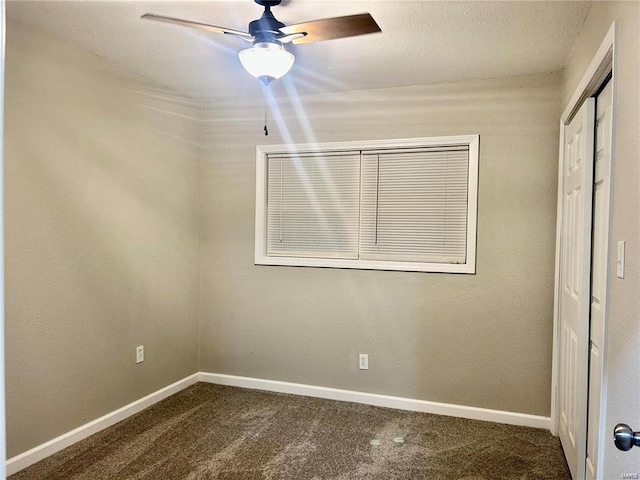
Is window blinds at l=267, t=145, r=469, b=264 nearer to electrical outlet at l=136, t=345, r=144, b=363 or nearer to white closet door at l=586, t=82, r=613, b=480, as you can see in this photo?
white closet door at l=586, t=82, r=613, b=480

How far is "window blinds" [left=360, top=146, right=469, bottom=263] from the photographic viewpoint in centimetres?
322

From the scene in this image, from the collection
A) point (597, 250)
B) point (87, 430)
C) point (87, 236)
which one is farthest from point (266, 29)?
point (87, 430)

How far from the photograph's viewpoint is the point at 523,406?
10.2 ft

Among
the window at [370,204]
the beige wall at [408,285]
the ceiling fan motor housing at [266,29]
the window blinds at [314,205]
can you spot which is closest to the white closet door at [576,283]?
the beige wall at [408,285]

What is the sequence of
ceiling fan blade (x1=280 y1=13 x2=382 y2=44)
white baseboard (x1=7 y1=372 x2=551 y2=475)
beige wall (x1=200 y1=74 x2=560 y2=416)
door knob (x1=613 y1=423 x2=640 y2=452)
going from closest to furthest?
door knob (x1=613 y1=423 x2=640 y2=452) → ceiling fan blade (x1=280 y1=13 x2=382 y2=44) → white baseboard (x1=7 y1=372 x2=551 y2=475) → beige wall (x1=200 y1=74 x2=560 y2=416)

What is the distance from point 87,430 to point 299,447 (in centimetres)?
136

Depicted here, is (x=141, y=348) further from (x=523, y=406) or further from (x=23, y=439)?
(x=523, y=406)

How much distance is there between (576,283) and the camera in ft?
7.92

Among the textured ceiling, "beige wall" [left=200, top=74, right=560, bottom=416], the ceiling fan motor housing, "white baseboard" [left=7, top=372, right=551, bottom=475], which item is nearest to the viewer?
the ceiling fan motor housing

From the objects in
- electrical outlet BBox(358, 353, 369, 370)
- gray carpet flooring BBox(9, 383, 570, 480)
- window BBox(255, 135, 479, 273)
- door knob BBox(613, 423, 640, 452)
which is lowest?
gray carpet flooring BBox(9, 383, 570, 480)

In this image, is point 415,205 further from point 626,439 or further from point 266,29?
point 626,439

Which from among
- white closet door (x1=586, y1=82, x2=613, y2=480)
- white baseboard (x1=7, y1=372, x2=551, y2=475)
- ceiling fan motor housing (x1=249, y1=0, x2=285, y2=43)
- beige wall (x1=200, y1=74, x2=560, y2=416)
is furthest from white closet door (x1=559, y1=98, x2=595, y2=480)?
ceiling fan motor housing (x1=249, y1=0, x2=285, y2=43)

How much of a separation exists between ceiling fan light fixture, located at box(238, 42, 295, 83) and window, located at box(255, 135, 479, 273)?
1472 millimetres

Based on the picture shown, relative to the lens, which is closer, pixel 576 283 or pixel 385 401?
pixel 576 283
